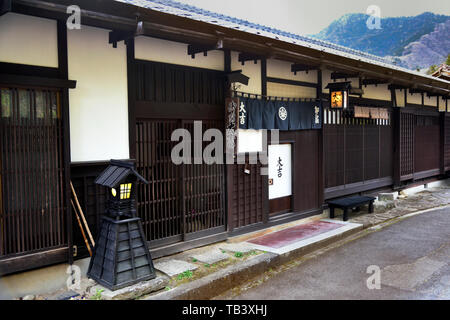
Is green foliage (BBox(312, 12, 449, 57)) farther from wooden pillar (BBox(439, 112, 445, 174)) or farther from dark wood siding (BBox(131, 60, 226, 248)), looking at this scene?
dark wood siding (BBox(131, 60, 226, 248))

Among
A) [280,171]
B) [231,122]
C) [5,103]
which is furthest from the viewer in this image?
[280,171]

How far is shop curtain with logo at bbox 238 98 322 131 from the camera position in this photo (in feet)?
33.9

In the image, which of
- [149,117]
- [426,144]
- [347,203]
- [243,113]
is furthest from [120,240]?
[426,144]

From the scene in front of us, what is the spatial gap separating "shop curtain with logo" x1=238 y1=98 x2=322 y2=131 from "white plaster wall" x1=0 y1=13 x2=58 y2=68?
479 centimetres

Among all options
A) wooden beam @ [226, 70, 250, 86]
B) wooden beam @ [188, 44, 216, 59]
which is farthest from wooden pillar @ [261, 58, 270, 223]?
wooden beam @ [188, 44, 216, 59]

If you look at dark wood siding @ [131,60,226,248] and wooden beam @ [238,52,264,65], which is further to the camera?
wooden beam @ [238,52,264,65]

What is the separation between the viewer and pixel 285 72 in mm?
12156

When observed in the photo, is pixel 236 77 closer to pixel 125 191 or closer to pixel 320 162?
pixel 125 191

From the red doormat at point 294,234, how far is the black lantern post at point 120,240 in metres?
3.98

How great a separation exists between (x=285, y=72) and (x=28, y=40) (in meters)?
7.74

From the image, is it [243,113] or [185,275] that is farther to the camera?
[243,113]
